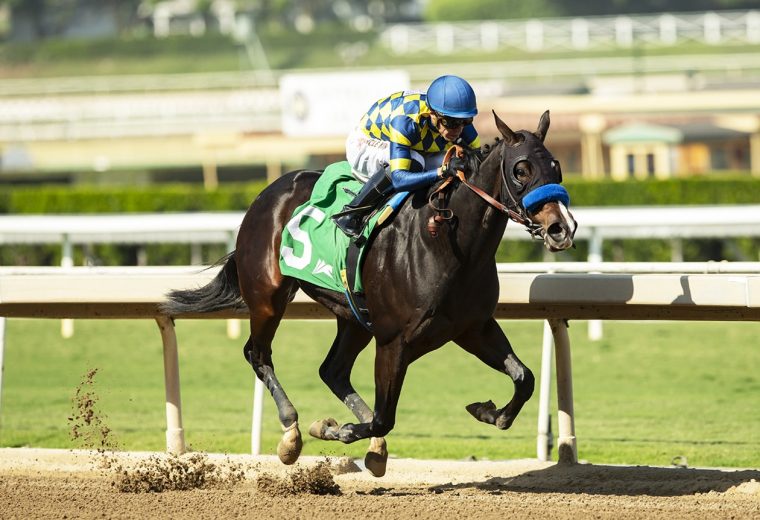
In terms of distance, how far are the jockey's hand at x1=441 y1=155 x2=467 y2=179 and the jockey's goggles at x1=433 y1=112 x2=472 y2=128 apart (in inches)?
5.8

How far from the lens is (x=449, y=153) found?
4.71 metres

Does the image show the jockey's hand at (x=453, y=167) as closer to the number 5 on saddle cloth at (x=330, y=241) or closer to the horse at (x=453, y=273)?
the horse at (x=453, y=273)

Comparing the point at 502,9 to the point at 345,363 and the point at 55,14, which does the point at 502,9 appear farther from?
the point at 345,363

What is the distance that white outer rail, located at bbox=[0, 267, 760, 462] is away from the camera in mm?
5023

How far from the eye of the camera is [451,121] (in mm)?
4758

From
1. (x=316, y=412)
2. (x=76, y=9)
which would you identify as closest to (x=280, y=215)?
(x=316, y=412)

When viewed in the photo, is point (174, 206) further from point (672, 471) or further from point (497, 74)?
point (497, 74)

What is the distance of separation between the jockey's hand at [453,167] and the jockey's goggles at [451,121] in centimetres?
15

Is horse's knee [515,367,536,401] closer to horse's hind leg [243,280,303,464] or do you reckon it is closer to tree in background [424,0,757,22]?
horse's hind leg [243,280,303,464]

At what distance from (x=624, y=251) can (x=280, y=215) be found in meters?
10.2

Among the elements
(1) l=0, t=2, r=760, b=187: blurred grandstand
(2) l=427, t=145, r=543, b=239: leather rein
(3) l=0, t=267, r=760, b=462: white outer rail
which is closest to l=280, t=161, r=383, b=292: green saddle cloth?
(3) l=0, t=267, r=760, b=462: white outer rail

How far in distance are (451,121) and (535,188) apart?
0.58 m

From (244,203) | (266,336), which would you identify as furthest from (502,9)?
(266,336)

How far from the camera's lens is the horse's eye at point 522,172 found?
14.3 feet
